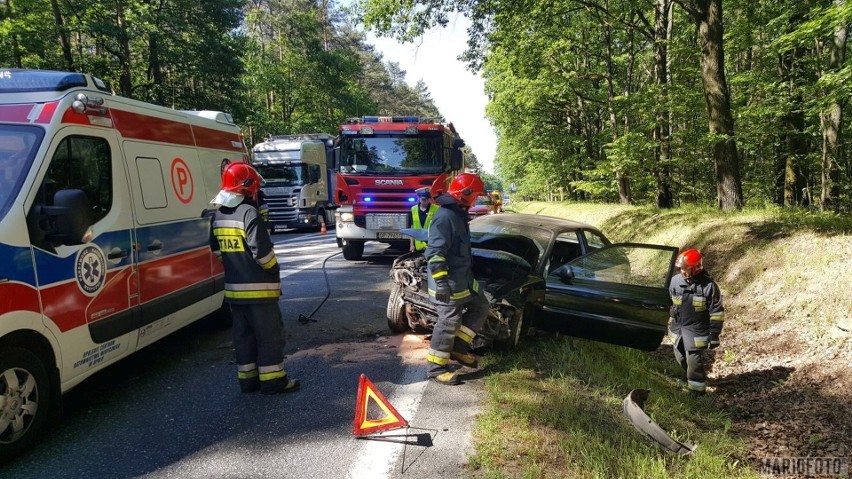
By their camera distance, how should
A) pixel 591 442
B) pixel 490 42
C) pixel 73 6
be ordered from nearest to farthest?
pixel 591 442
pixel 490 42
pixel 73 6

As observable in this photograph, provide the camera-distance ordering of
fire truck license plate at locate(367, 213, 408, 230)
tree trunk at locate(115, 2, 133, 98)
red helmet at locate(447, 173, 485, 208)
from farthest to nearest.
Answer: tree trunk at locate(115, 2, 133, 98) → fire truck license plate at locate(367, 213, 408, 230) → red helmet at locate(447, 173, 485, 208)

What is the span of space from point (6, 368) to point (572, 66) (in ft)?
73.1

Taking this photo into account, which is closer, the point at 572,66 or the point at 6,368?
the point at 6,368

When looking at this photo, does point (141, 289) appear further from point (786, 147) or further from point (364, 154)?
point (786, 147)

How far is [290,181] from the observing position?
18.5 meters

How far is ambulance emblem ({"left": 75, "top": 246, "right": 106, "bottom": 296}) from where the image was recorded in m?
3.33

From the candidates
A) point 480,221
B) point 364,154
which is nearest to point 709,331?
point 480,221

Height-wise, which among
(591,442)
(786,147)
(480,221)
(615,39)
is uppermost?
(615,39)

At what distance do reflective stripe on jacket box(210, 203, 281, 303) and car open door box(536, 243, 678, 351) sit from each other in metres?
3.04

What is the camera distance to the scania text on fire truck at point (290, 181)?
1833 cm

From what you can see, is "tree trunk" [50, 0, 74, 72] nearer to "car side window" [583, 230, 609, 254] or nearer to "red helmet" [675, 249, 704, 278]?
"car side window" [583, 230, 609, 254]

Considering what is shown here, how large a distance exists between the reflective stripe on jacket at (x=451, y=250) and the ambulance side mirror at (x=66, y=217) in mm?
2499

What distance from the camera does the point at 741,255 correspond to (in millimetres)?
7855

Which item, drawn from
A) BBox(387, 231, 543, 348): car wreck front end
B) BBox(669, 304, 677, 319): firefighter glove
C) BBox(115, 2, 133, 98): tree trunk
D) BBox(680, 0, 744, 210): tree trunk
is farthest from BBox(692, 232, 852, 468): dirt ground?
BBox(115, 2, 133, 98): tree trunk
